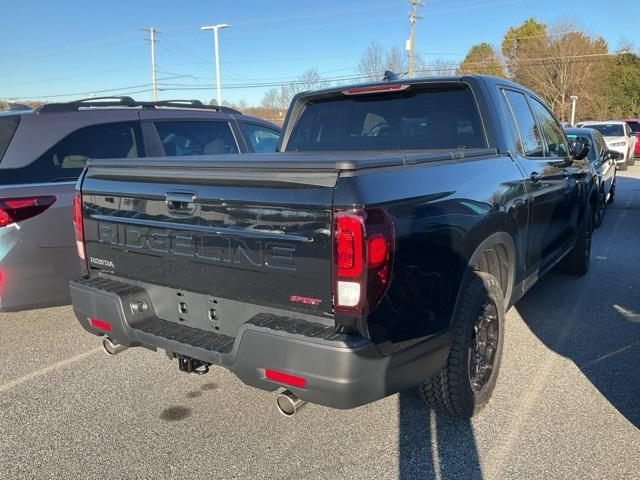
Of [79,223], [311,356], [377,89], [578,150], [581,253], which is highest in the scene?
[377,89]

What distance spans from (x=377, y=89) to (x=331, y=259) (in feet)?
7.33

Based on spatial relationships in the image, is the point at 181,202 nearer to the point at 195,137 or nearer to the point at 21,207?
the point at 21,207

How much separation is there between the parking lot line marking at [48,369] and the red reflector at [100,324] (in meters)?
1.14

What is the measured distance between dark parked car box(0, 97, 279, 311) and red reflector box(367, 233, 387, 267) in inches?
77.7

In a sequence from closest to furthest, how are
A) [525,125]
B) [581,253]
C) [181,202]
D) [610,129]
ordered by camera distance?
[181,202] < [525,125] < [581,253] < [610,129]

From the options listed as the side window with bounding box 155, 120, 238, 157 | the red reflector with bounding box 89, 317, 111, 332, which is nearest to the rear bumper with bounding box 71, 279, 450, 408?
the red reflector with bounding box 89, 317, 111, 332

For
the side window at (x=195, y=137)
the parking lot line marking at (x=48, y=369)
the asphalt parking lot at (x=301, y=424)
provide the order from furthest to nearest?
the side window at (x=195, y=137), the parking lot line marking at (x=48, y=369), the asphalt parking lot at (x=301, y=424)

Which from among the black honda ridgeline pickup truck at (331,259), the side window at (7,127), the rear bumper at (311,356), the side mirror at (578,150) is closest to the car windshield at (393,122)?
the black honda ridgeline pickup truck at (331,259)

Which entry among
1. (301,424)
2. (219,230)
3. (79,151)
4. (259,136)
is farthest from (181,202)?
(259,136)

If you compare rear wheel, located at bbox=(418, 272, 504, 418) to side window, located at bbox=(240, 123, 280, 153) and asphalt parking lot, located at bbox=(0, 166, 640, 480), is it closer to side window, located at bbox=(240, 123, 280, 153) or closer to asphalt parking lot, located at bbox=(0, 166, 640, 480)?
asphalt parking lot, located at bbox=(0, 166, 640, 480)

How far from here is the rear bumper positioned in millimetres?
2160

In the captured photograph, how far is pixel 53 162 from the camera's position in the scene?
4.36 meters

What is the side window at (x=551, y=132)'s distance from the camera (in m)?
4.61

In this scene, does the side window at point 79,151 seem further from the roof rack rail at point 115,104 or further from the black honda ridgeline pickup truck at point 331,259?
the black honda ridgeline pickup truck at point 331,259
